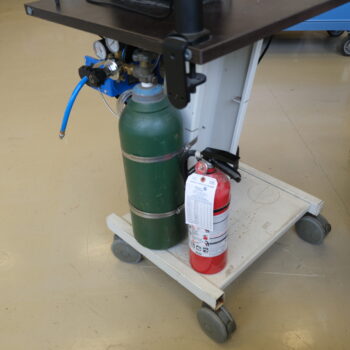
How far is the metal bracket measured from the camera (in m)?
0.63

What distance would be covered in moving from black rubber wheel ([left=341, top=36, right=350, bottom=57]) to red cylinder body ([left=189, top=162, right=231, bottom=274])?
241cm

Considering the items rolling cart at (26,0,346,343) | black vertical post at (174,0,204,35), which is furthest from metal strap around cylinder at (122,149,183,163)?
black vertical post at (174,0,204,35)

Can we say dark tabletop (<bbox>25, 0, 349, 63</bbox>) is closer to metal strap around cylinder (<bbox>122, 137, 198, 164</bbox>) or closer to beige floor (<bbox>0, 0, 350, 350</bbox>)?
metal strap around cylinder (<bbox>122, 137, 198, 164</bbox>)

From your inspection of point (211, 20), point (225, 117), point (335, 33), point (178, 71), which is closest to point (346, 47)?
point (335, 33)

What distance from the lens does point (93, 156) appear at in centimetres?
186

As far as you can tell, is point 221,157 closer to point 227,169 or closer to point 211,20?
point 227,169

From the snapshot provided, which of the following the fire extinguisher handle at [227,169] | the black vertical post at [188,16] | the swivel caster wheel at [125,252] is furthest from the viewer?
the swivel caster wheel at [125,252]

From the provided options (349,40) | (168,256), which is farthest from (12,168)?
(349,40)

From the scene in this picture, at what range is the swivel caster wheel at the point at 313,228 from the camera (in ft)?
4.38

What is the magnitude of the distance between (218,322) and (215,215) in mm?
337

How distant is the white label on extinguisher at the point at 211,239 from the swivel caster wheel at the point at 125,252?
33 cm

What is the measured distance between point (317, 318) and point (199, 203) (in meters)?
0.61

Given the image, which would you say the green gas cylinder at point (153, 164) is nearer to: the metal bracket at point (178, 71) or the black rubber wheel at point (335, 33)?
the metal bracket at point (178, 71)

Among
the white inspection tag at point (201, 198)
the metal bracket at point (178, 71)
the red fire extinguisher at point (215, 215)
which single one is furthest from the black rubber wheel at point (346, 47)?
the metal bracket at point (178, 71)
